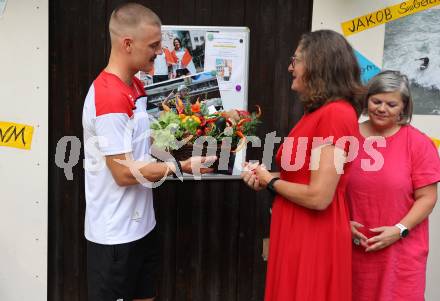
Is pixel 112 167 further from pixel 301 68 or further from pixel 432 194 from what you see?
pixel 432 194

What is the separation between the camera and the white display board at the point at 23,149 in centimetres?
249

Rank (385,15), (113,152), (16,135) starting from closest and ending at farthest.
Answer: (113,152), (16,135), (385,15)

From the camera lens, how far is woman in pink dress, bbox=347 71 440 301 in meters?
1.92

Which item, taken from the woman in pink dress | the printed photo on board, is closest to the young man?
the woman in pink dress

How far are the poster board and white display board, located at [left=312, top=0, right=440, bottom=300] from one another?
483mm

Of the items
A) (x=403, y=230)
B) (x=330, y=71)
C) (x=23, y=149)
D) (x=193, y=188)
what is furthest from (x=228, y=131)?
(x=23, y=149)

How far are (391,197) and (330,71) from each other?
62 cm

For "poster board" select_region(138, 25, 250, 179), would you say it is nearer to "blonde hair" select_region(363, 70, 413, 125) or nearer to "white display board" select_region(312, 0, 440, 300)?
"white display board" select_region(312, 0, 440, 300)

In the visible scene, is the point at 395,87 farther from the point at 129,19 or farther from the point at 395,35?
the point at 129,19

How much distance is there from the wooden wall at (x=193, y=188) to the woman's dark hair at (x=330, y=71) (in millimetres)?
992

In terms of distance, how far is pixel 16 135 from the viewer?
256 centimetres

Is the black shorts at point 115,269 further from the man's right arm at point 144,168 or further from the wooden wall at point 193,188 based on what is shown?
the wooden wall at point 193,188

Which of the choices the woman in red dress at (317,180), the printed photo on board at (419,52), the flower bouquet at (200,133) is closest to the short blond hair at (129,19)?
the flower bouquet at (200,133)

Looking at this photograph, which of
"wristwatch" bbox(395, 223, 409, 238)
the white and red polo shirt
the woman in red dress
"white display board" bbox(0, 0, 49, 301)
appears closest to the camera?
the woman in red dress
